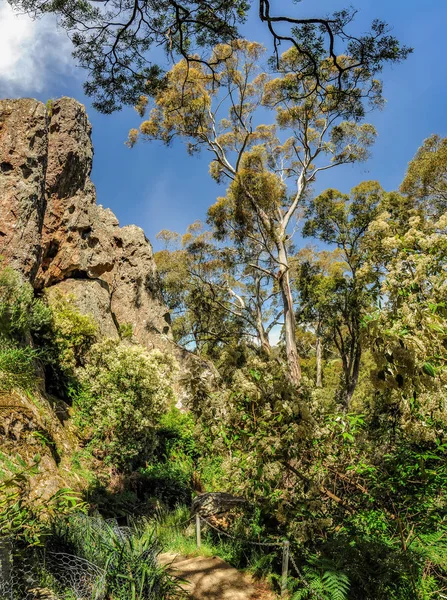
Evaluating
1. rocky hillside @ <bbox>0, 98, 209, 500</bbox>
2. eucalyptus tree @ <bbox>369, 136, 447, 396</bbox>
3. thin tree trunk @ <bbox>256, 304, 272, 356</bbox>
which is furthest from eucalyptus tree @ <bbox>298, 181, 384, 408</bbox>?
eucalyptus tree @ <bbox>369, 136, 447, 396</bbox>

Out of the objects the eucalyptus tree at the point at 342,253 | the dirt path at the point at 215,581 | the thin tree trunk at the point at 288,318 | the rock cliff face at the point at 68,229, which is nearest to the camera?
the dirt path at the point at 215,581

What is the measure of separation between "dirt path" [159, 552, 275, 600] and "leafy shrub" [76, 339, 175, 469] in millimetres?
3630

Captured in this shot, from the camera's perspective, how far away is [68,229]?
15172 millimetres

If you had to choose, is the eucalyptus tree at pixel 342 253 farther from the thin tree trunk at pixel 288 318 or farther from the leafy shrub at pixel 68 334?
the leafy shrub at pixel 68 334

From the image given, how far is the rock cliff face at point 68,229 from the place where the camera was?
11.4 m

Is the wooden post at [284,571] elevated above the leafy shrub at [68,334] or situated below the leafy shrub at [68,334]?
below

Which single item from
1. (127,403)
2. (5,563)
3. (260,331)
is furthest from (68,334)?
(260,331)

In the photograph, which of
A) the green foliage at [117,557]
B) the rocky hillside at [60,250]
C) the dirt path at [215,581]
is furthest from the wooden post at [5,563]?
the rocky hillside at [60,250]

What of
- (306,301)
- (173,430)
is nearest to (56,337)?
(173,430)

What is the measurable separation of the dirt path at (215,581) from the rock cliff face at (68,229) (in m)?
8.58

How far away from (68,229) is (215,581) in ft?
43.5

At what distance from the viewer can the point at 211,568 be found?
510 centimetres

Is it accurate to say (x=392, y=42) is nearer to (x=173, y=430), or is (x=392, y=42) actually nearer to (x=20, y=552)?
(x=20, y=552)

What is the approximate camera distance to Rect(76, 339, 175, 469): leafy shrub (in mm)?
8586
